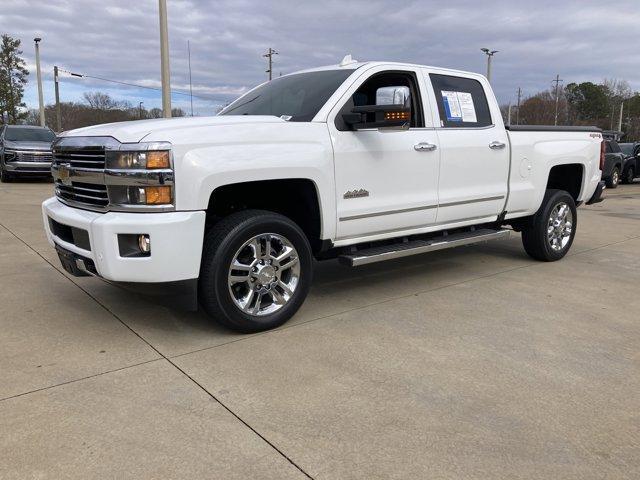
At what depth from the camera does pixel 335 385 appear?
130 inches

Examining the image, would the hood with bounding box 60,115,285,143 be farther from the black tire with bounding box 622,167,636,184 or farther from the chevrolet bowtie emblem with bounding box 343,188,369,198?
the black tire with bounding box 622,167,636,184

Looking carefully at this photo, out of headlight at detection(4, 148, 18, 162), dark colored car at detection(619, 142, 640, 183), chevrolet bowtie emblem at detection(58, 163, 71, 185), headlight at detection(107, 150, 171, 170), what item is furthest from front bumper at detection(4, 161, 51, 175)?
dark colored car at detection(619, 142, 640, 183)

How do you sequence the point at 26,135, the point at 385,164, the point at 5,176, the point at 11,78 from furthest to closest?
the point at 11,78 → the point at 26,135 → the point at 5,176 → the point at 385,164

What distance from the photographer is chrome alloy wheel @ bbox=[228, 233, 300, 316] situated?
156 inches

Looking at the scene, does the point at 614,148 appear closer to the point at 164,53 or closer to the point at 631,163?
the point at 631,163

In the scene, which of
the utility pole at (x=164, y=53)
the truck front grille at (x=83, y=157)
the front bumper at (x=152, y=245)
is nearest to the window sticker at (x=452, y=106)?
the front bumper at (x=152, y=245)

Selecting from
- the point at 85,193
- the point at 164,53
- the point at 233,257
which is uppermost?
the point at 164,53

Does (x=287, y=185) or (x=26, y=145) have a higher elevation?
(x=26, y=145)

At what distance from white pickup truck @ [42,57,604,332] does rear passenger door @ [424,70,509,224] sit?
0.05ft

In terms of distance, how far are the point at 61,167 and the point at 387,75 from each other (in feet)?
9.18

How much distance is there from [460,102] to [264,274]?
276cm

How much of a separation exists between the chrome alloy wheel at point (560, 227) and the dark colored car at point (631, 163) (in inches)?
651

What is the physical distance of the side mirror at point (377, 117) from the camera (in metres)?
4.13

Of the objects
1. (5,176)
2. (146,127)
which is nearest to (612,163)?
(146,127)
